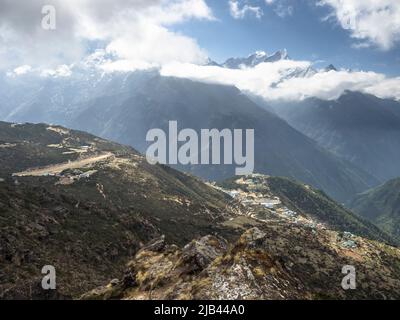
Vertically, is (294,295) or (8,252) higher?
(294,295)

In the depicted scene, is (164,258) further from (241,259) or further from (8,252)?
(8,252)

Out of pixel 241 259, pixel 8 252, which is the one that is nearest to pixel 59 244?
pixel 8 252

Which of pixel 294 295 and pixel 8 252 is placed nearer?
pixel 294 295
